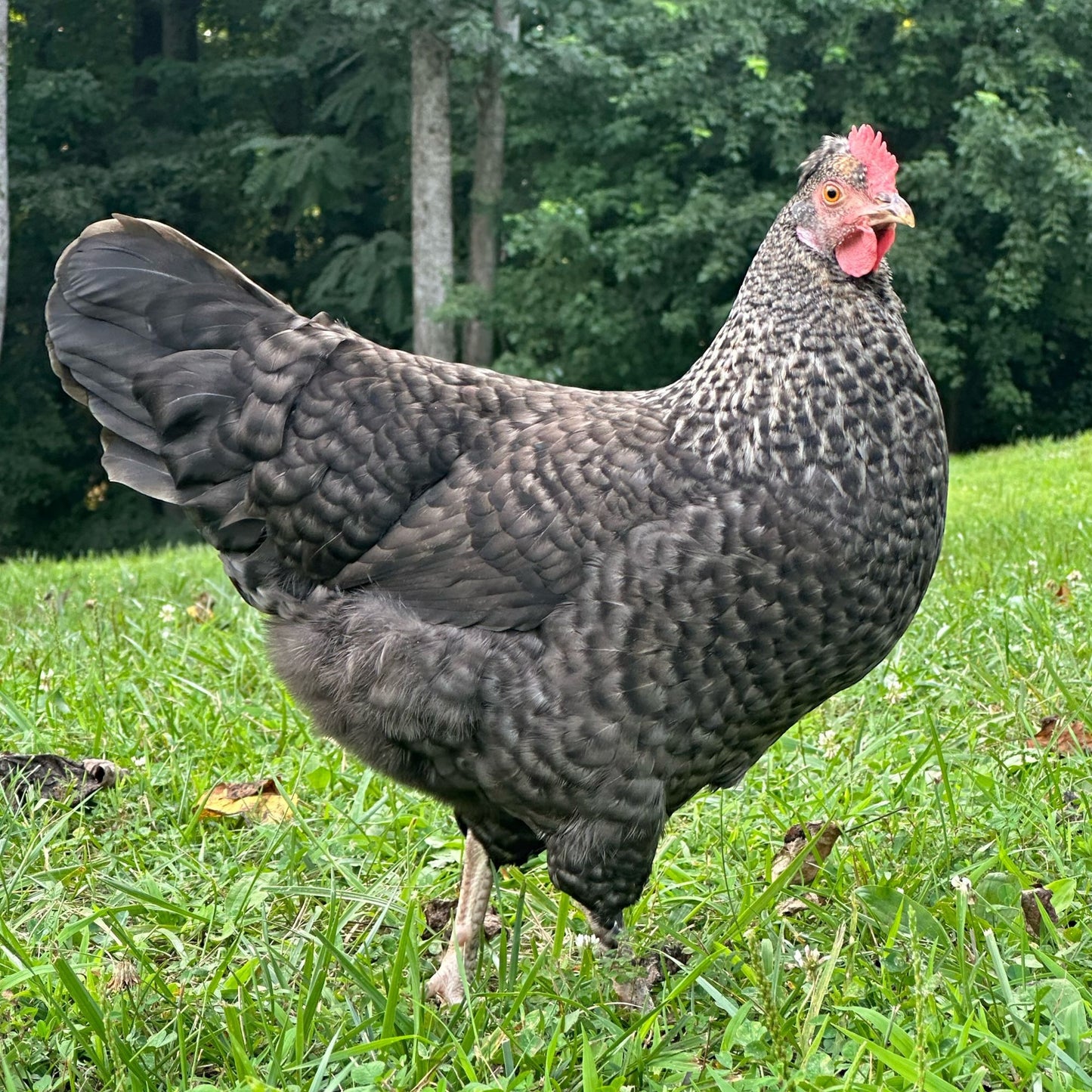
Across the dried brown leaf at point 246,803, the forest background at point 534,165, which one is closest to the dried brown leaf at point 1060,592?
the dried brown leaf at point 246,803

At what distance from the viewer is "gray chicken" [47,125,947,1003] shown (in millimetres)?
2324

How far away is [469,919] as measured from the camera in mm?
2641

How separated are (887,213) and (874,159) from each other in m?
0.16

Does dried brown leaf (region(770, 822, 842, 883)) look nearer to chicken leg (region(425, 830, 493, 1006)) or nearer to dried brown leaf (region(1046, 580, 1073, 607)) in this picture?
chicken leg (region(425, 830, 493, 1006))

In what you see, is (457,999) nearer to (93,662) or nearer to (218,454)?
(218,454)

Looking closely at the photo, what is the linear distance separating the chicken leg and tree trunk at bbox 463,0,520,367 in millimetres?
13483

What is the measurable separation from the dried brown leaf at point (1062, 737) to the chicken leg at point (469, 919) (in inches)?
57.9

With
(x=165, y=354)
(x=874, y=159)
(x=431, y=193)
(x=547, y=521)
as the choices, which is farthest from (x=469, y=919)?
(x=431, y=193)

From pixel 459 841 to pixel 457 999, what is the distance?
63cm

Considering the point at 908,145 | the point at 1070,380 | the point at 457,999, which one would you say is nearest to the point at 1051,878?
the point at 457,999

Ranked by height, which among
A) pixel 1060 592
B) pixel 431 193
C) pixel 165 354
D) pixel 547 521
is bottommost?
pixel 1060 592

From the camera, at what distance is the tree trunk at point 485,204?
15836mm

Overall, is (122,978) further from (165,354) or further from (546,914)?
(165,354)

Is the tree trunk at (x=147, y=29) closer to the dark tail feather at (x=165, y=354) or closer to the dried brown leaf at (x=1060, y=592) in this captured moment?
the dried brown leaf at (x=1060, y=592)
